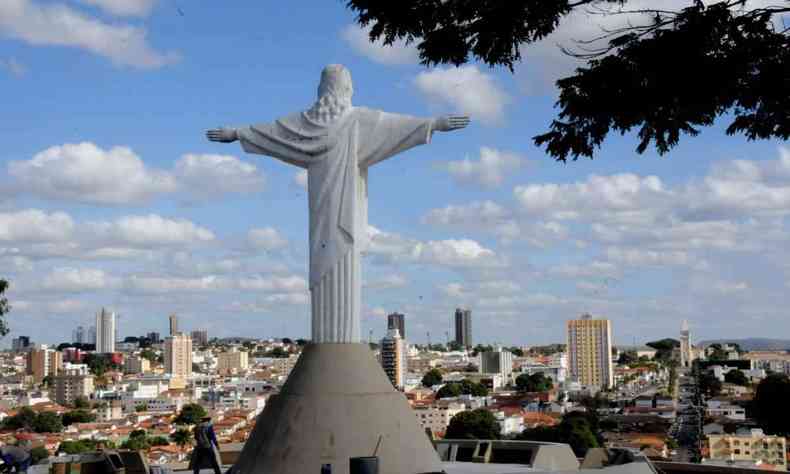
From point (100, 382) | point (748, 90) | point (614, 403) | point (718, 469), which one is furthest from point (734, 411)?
point (100, 382)

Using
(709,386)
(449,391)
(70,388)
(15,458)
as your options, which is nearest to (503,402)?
(449,391)

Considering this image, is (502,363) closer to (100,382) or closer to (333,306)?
(100,382)

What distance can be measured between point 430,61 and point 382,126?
5341 millimetres

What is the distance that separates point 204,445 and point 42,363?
186142 millimetres

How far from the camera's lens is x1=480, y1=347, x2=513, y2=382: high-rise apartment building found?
567ft

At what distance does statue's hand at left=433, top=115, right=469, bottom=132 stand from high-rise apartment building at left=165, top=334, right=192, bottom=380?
186m

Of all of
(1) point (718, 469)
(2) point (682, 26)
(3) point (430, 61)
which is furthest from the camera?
(1) point (718, 469)

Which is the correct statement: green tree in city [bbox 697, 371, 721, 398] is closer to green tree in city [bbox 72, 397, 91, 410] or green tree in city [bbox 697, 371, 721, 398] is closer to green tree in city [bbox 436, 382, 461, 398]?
green tree in city [bbox 436, 382, 461, 398]

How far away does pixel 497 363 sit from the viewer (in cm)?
17488

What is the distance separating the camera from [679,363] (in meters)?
171

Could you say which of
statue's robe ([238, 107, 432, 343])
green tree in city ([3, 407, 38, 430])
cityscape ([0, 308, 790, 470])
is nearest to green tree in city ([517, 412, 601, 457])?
cityscape ([0, 308, 790, 470])

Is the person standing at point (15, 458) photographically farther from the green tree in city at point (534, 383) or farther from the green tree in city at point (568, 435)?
the green tree in city at point (534, 383)

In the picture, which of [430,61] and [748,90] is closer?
[748,90]

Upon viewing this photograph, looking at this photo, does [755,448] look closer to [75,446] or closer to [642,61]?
[75,446]
